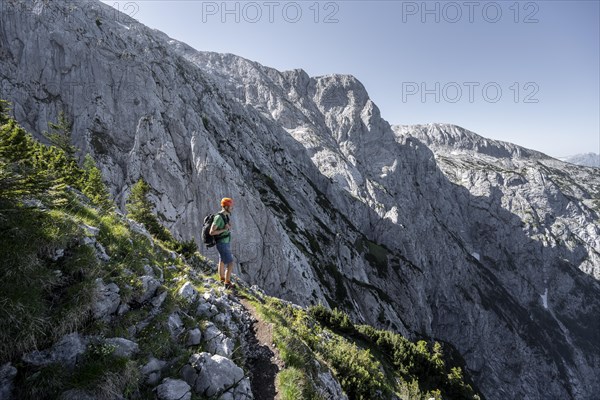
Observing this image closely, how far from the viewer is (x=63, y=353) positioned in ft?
18.1

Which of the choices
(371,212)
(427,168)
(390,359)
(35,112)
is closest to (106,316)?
(390,359)

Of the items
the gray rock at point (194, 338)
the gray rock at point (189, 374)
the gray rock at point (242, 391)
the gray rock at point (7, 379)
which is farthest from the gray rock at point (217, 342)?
the gray rock at point (7, 379)

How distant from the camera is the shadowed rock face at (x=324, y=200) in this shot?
59469 millimetres

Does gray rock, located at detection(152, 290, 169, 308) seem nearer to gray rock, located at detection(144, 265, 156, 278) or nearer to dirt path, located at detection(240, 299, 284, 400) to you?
gray rock, located at detection(144, 265, 156, 278)

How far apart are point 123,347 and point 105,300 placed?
55.0 inches

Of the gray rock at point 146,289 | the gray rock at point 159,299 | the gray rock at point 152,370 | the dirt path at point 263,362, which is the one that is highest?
the gray rock at point 146,289

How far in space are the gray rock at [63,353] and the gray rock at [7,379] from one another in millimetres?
212

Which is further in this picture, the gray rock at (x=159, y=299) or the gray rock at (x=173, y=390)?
the gray rock at (x=159, y=299)

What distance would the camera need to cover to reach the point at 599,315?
159 metres

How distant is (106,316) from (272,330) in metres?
4.99

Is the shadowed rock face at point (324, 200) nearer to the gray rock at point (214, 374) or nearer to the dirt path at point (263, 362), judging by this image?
the dirt path at point (263, 362)

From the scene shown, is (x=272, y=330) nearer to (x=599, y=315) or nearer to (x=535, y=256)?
(x=535, y=256)

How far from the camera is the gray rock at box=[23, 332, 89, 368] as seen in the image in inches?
207

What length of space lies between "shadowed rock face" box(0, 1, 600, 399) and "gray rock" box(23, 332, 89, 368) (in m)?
47.6
